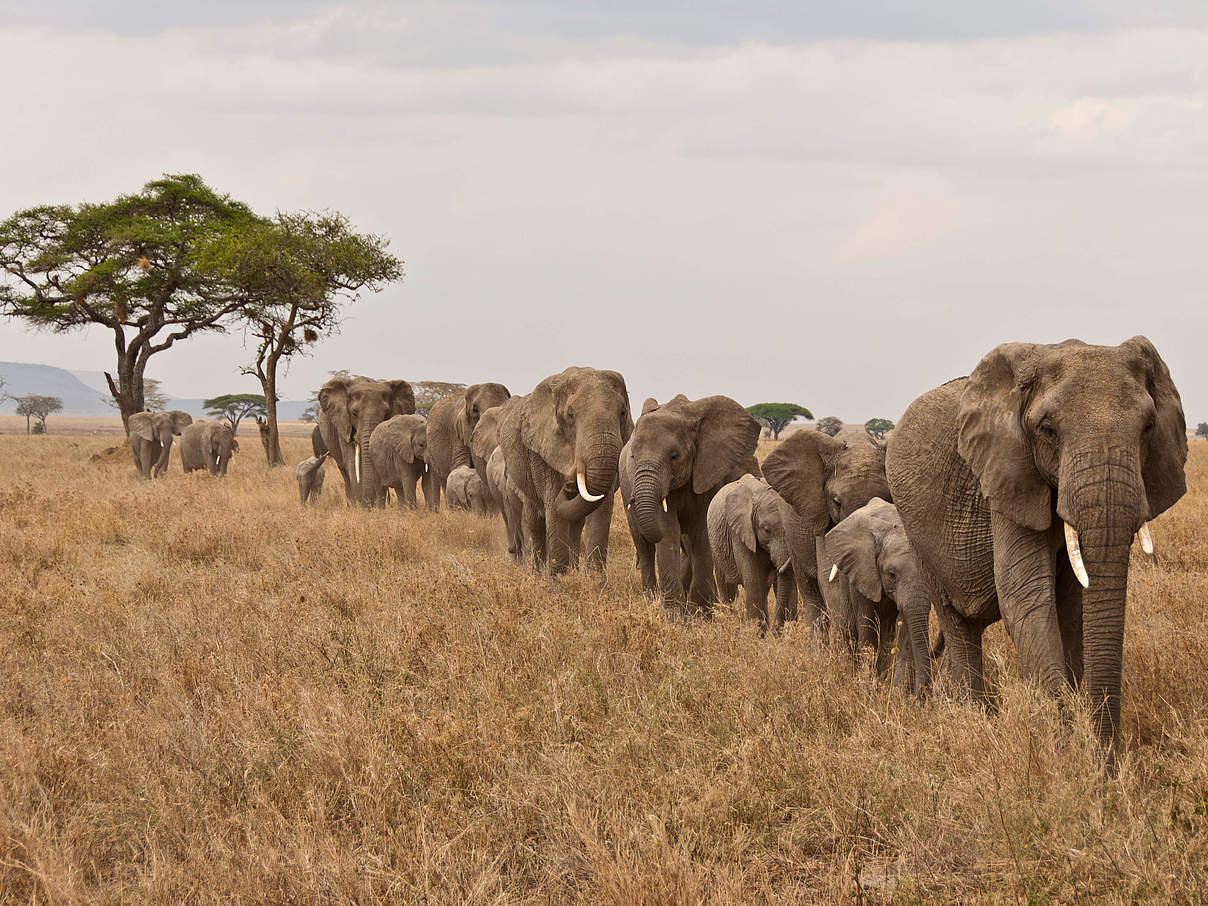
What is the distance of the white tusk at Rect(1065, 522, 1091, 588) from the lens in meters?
4.15

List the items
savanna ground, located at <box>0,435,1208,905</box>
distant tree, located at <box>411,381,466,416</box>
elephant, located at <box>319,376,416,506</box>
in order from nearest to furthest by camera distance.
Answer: savanna ground, located at <box>0,435,1208,905</box> → elephant, located at <box>319,376,416,506</box> → distant tree, located at <box>411,381,466,416</box>

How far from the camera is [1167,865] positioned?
339cm

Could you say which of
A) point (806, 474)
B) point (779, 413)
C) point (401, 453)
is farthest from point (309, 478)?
point (779, 413)

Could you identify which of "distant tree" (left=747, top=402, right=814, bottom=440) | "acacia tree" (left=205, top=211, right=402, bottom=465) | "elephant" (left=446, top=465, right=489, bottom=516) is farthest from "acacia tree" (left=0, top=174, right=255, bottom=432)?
"distant tree" (left=747, top=402, right=814, bottom=440)

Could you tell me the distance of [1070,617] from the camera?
5043mm

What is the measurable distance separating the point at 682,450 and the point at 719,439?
441 mm

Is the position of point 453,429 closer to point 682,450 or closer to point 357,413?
point 357,413

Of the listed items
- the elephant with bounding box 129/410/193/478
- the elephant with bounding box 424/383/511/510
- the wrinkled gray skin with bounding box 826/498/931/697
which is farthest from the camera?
the elephant with bounding box 129/410/193/478

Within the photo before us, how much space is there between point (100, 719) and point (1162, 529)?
11.0 meters

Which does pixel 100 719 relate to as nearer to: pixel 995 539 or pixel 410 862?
pixel 410 862

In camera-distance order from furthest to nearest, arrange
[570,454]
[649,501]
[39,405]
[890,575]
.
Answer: [39,405] < [570,454] < [649,501] < [890,575]

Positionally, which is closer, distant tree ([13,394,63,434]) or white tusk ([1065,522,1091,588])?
white tusk ([1065,522,1091,588])

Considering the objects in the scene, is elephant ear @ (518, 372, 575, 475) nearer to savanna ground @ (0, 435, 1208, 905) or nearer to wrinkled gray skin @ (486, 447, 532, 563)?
wrinkled gray skin @ (486, 447, 532, 563)

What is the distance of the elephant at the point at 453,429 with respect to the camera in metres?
16.0
